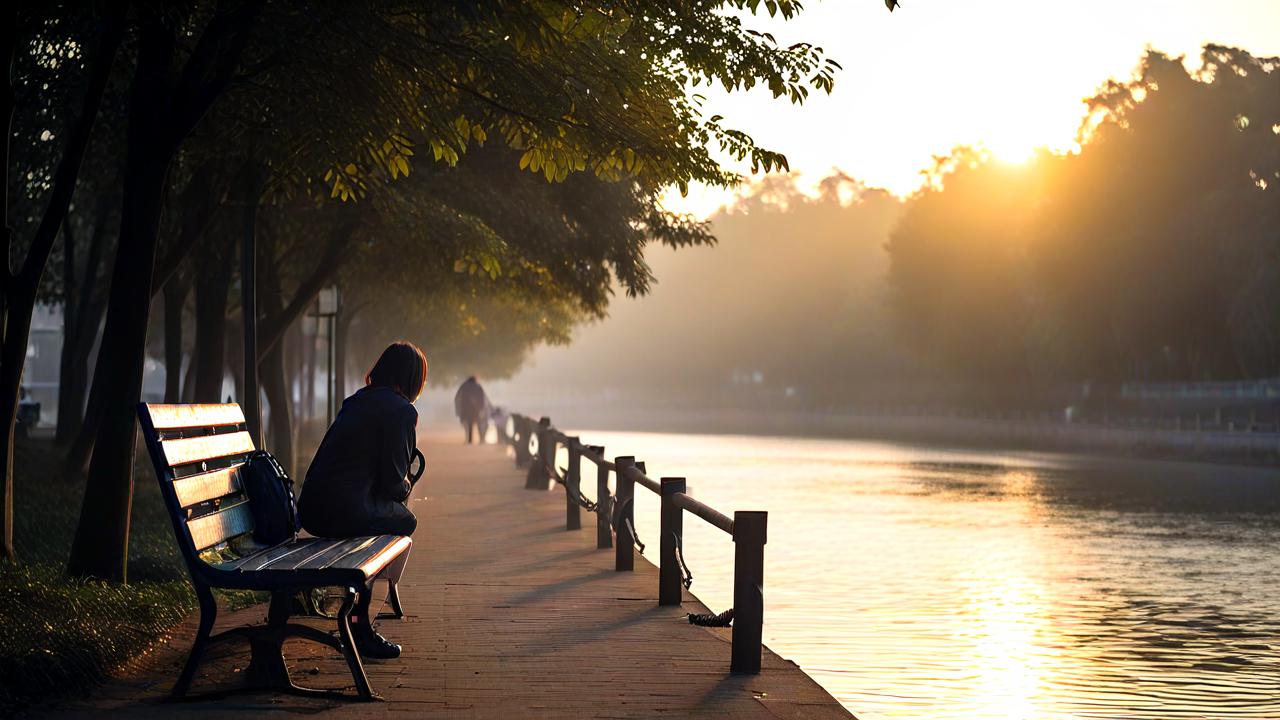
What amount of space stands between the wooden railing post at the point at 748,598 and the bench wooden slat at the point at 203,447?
2.57m

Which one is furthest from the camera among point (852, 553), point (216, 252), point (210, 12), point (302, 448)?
point (302, 448)

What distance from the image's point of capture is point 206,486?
7.09 m

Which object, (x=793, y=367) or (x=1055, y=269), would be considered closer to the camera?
(x=1055, y=269)

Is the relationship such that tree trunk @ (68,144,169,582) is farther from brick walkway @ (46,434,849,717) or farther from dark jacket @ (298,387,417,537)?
dark jacket @ (298,387,417,537)

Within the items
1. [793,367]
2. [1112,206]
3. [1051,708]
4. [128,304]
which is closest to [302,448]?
[128,304]

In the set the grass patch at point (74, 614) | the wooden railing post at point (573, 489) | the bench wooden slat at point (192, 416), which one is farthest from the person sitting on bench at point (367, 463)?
the wooden railing post at point (573, 489)

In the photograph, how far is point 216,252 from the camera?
20375 millimetres

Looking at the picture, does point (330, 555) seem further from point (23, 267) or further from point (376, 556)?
point (23, 267)

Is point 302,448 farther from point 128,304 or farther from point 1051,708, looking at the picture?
point 1051,708

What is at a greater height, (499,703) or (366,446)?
(366,446)

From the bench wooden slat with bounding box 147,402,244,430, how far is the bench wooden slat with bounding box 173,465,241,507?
25 centimetres

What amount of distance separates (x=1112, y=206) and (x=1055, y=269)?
3.72 m

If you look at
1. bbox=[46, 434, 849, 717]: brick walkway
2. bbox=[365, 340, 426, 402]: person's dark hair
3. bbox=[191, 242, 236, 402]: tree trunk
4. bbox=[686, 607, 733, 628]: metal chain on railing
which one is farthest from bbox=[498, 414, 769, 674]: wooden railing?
bbox=[191, 242, 236, 402]: tree trunk

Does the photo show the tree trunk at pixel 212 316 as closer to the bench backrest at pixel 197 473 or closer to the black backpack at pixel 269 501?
the bench backrest at pixel 197 473
